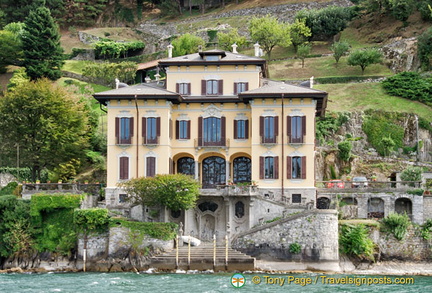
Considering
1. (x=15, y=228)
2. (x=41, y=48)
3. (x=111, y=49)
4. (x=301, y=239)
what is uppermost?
(x=111, y=49)

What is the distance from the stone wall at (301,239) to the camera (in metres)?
55.0

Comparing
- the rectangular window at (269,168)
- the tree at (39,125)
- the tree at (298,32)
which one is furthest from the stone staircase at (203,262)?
the tree at (298,32)

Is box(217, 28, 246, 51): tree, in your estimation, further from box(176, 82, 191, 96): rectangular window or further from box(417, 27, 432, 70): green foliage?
box(176, 82, 191, 96): rectangular window

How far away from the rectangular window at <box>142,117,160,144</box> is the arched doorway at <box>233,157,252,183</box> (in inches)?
268

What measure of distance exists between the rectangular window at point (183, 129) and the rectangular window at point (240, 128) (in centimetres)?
369

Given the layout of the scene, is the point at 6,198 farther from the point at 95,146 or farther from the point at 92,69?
the point at 92,69

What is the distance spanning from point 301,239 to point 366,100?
3349cm

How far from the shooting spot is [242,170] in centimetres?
6406

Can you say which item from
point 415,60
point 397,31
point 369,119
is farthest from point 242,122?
point 397,31

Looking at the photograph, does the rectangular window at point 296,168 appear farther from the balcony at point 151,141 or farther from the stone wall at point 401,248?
the balcony at point 151,141

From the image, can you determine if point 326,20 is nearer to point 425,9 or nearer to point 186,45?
point 425,9

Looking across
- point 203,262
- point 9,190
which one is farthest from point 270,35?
point 203,262

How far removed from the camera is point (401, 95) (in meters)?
86.4

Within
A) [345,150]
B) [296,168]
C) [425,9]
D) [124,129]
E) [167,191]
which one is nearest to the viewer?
[167,191]
